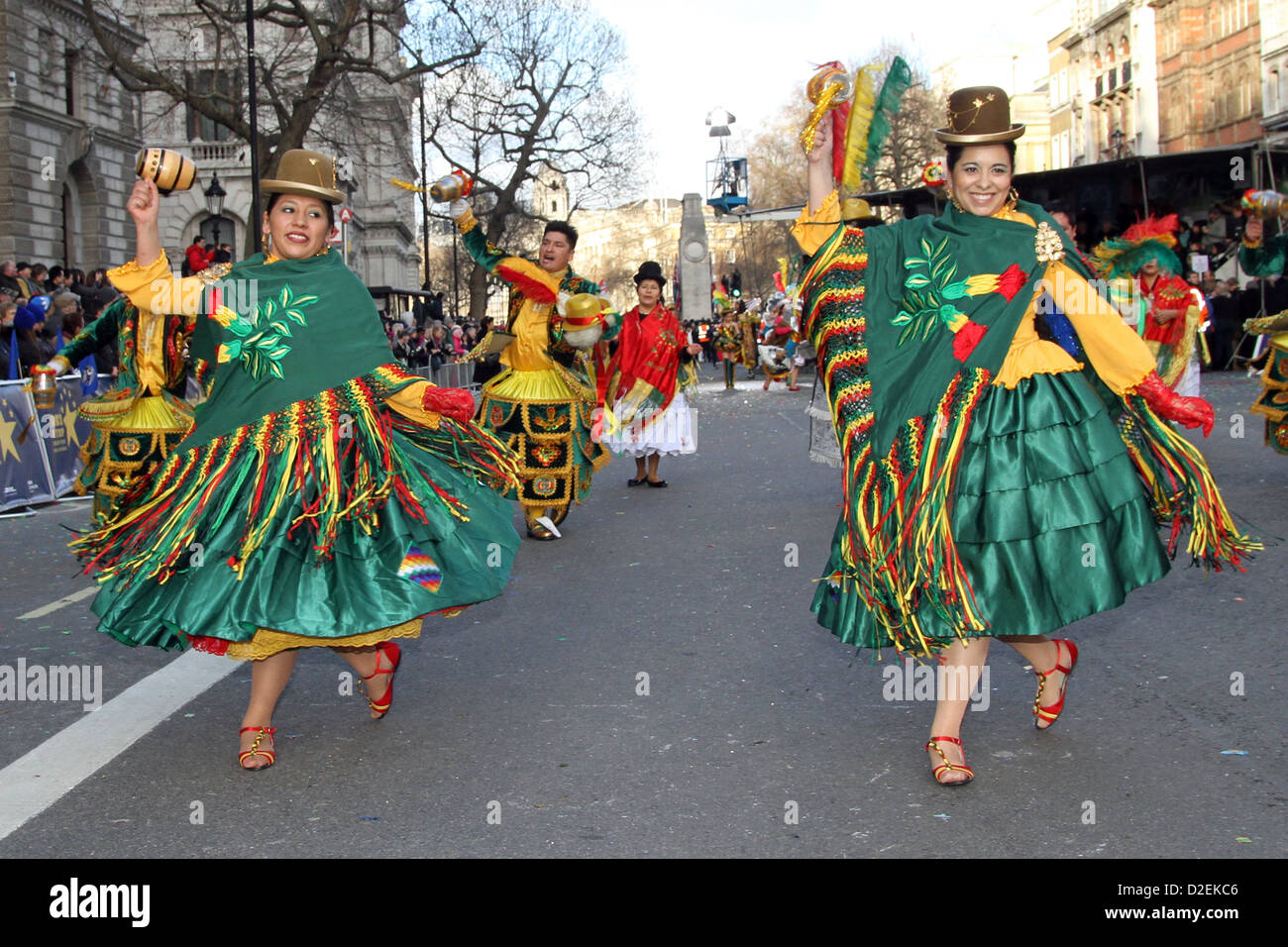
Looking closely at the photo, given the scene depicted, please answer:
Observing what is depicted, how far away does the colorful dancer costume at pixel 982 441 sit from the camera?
4.18 m

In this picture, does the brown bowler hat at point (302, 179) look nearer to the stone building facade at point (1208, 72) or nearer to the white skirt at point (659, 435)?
the white skirt at point (659, 435)

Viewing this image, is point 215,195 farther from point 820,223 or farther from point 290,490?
point 820,223

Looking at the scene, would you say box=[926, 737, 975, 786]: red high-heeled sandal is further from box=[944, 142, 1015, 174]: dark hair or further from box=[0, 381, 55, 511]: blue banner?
box=[0, 381, 55, 511]: blue banner

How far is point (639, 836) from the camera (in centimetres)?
384

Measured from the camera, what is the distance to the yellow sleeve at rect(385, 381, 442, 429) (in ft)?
15.7

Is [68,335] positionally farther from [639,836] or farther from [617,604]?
[639,836]

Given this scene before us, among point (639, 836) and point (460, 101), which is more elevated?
point (460, 101)

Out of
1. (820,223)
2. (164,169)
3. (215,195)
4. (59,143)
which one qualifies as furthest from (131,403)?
(59,143)

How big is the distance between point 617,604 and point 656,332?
6.24 meters

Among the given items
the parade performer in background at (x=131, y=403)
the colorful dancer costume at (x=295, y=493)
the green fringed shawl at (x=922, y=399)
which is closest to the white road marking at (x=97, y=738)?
the colorful dancer costume at (x=295, y=493)

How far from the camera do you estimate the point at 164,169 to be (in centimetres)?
455

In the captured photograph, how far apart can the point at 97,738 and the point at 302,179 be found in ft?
6.76

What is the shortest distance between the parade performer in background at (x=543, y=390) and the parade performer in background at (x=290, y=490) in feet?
14.9

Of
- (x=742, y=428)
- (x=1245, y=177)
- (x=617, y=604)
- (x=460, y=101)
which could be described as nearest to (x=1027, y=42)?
(x=460, y=101)
